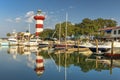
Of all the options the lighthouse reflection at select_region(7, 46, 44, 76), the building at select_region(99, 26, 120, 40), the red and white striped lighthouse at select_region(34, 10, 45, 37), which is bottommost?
the lighthouse reflection at select_region(7, 46, 44, 76)

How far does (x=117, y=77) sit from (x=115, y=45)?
86.8 feet

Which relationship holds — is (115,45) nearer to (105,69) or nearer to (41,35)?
(105,69)

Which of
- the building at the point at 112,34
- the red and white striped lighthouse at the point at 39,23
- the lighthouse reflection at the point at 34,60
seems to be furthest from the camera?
the red and white striped lighthouse at the point at 39,23

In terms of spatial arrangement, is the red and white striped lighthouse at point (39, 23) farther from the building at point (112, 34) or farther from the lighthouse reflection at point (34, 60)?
the lighthouse reflection at point (34, 60)

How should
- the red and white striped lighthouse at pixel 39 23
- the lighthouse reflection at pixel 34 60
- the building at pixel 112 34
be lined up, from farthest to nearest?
the red and white striped lighthouse at pixel 39 23 < the building at pixel 112 34 < the lighthouse reflection at pixel 34 60

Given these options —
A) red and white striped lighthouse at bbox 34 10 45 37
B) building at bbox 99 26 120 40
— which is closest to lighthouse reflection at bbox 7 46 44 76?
building at bbox 99 26 120 40

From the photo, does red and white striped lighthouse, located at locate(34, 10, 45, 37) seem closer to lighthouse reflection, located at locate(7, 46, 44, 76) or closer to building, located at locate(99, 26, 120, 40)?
building, located at locate(99, 26, 120, 40)

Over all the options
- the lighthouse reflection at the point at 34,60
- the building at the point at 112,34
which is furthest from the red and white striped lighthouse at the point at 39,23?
the lighthouse reflection at the point at 34,60

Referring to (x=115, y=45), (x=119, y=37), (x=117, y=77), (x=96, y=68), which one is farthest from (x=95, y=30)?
(x=117, y=77)

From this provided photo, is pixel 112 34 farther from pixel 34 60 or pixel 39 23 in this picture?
pixel 39 23

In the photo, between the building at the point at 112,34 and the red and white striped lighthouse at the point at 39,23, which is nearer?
the building at the point at 112,34

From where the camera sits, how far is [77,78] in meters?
30.8

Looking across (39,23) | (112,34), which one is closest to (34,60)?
(112,34)

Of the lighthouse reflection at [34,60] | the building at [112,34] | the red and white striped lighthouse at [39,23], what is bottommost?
the lighthouse reflection at [34,60]
